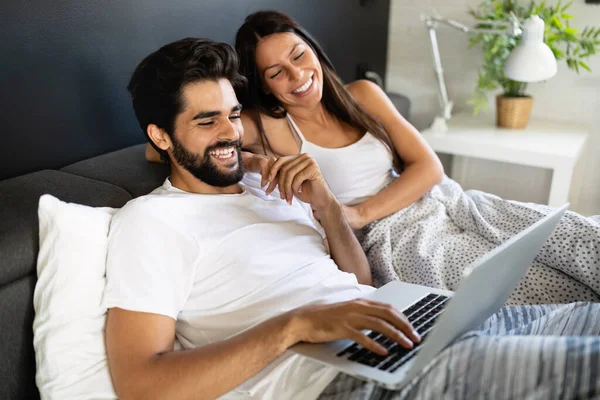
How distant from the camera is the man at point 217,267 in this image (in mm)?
989

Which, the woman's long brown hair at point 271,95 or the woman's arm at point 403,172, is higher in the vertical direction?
the woman's long brown hair at point 271,95

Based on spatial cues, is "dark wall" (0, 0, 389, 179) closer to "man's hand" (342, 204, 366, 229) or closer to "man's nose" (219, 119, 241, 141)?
A: "man's nose" (219, 119, 241, 141)

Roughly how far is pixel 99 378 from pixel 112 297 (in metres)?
0.16

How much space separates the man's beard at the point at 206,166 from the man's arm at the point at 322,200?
4.0 inches

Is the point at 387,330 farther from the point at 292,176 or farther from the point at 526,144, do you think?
the point at 526,144

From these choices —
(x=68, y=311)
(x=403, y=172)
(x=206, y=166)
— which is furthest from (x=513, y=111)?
(x=68, y=311)

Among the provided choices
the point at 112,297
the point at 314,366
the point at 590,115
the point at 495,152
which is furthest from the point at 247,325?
the point at 590,115

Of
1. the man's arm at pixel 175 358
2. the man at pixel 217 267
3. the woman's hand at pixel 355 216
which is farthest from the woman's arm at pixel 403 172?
the man's arm at pixel 175 358

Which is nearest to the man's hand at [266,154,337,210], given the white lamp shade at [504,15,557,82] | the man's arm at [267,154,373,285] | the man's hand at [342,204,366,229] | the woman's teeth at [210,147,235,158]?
the man's arm at [267,154,373,285]

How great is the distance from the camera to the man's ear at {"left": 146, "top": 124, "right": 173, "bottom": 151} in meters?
1.26

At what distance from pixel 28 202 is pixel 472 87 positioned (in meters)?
2.26

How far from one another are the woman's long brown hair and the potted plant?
86cm

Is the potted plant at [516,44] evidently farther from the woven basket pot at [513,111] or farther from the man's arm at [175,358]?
the man's arm at [175,358]

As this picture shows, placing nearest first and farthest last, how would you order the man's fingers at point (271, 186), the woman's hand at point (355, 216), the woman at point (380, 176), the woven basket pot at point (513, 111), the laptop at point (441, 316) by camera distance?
1. the laptop at point (441, 316)
2. the man's fingers at point (271, 186)
3. the woman at point (380, 176)
4. the woman's hand at point (355, 216)
5. the woven basket pot at point (513, 111)
